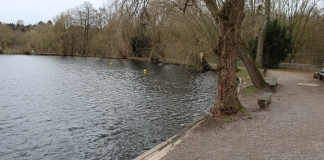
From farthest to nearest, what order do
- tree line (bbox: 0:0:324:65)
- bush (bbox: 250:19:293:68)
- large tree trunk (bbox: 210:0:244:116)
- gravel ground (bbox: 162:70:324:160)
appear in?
bush (bbox: 250:19:293:68), tree line (bbox: 0:0:324:65), large tree trunk (bbox: 210:0:244:116), gravel ground (bbox: 162:70:324:160)

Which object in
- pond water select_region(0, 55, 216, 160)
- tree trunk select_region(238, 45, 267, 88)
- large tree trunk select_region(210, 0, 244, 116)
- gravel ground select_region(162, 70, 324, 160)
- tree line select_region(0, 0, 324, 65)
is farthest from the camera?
tree trunk select_region(238, 45, 267, 88)

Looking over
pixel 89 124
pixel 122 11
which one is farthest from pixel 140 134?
pixel 122 11

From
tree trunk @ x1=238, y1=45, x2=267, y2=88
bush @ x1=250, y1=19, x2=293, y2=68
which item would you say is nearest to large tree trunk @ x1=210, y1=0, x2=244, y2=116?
tree trunk @ x1=238, y1=45, x2=267, y2=88

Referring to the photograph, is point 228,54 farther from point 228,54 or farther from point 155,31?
point 155,31

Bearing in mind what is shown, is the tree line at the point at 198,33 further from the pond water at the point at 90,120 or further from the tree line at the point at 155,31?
the pond water at the point at 90,120

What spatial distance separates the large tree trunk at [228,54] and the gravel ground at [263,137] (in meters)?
0.75

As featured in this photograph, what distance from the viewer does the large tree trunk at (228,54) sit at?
9312 millimetres

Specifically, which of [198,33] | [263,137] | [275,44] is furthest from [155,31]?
[263,137]

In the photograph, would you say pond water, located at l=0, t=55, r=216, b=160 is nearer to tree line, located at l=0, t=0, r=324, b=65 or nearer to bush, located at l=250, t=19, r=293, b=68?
tree line, located at l=0, t=0, r=324, b=65

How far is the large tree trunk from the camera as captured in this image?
9.31 metres

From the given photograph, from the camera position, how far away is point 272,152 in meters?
6.08

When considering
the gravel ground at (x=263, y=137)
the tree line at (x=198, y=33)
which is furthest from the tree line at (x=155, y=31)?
the gravel ground at (x=263, y=137)

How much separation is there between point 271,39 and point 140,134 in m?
26.7

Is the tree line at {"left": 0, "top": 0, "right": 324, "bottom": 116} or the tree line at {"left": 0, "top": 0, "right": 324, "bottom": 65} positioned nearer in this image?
the tree line at {"left": 0, "top": 0, "right": 324, "bottom": 116}
